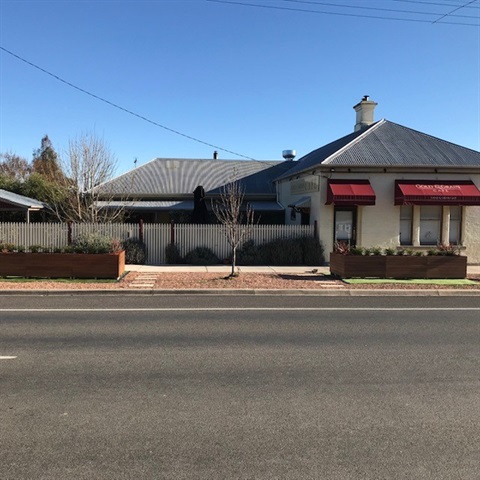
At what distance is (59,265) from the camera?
13578 mm

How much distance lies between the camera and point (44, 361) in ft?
19.1

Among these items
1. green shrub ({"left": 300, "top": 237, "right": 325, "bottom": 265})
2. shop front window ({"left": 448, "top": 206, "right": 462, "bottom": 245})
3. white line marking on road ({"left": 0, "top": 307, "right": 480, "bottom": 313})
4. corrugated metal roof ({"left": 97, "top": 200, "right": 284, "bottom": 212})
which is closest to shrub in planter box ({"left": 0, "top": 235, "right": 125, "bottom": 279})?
white line marking on road ({"left": 0, "top": 307, "right": 480, "bottom": 313})

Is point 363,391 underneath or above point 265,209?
underneath

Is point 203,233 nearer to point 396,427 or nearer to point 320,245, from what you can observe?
point 320,245

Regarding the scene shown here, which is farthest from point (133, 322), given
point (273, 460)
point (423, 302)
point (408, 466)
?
point (423, 302)

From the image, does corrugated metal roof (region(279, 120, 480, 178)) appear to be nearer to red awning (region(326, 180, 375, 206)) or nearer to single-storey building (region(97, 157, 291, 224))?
red awning (region(326, 180, 375, 206))

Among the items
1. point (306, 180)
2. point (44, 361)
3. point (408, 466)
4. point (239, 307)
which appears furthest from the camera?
point (306, 180)

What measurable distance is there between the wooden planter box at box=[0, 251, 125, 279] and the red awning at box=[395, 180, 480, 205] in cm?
1114

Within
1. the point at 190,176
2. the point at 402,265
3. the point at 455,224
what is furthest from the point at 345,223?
the point at 190,176

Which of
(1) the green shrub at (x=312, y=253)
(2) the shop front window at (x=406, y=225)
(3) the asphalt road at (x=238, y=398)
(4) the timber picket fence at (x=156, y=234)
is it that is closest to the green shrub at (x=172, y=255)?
(4) the timber picket fence at (x=156, y=234)

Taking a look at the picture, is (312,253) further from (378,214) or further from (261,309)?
(261,309)

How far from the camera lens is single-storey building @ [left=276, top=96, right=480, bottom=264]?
1802 cm

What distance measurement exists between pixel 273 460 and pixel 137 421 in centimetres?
132

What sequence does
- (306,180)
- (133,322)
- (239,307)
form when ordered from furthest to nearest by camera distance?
1. (306,180)
2. (239,307)
3. (133,322)
